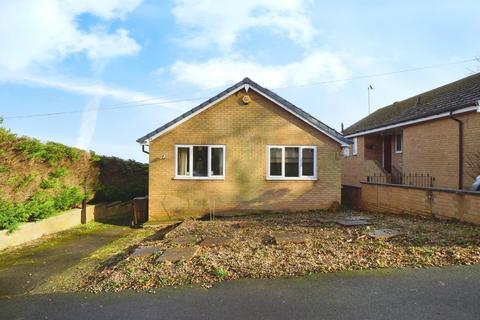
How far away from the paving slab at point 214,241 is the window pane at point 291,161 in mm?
5865

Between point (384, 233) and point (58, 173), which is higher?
point (58, 173)

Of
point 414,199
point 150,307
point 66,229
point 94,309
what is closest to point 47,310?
point 94,309

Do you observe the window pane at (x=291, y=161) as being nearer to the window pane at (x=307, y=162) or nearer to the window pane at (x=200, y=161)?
the window pane at (x=307, y=162)

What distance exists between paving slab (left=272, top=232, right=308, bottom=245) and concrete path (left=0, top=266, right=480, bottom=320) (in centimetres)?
212

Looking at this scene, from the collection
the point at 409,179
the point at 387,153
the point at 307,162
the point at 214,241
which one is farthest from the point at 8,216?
the point at 387,153

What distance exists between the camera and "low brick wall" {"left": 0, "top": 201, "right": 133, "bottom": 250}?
380 inches

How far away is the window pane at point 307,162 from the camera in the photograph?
46.4ft

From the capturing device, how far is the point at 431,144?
16.1 m

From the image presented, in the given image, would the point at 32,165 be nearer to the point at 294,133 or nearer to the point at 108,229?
the point at 108,229

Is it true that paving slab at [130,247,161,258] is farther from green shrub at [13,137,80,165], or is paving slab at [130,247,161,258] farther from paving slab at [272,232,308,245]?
green shrub at [13,137,80,165]

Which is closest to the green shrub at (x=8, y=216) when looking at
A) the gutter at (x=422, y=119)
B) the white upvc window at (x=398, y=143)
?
the gutter at (x=422, y=119)

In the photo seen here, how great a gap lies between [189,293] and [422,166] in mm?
14705

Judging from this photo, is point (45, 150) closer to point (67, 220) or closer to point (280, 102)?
point (67, 220)

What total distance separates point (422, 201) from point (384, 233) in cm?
350
